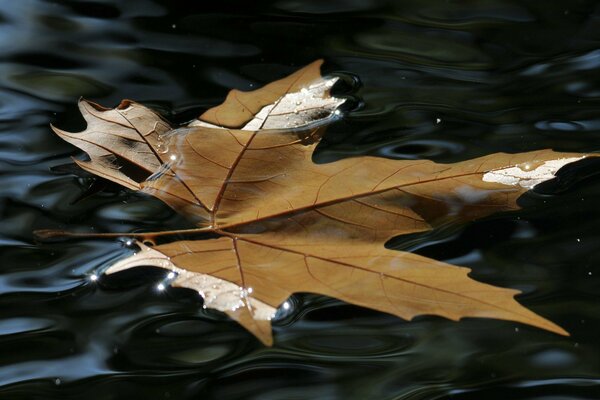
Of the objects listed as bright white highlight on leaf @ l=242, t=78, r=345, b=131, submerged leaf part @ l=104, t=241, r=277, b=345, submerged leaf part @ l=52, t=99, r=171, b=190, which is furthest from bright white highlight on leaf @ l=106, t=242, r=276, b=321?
bright white highlight on leaf @ l=242, t=78, r=345, b=131

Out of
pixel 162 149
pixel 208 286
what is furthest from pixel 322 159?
pixel 208 286

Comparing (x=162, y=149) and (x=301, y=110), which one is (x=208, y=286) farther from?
(x=301, y=110)

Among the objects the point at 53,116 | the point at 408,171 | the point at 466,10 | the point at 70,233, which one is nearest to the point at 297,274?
the point at 408,171

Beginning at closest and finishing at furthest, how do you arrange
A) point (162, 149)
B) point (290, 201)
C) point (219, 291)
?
point (219, 291), point (290, 201), point (162, 149)

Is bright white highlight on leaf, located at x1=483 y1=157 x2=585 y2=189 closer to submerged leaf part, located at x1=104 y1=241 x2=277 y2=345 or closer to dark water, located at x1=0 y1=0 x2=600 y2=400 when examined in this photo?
dark water, located at x1=0 y1=0 x2=600 y2=400

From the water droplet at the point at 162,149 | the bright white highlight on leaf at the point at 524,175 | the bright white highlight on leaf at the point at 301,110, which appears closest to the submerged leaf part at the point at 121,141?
the water droplet at the point at 162,149

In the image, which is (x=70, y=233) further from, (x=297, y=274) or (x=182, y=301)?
(x=297, y=274)

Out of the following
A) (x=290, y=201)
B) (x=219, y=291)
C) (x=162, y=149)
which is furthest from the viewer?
(x=162, y=149)
